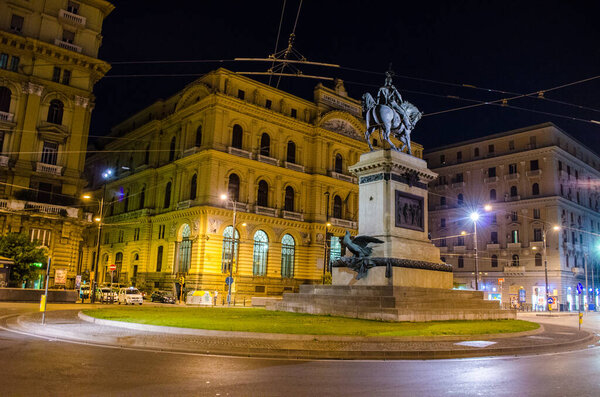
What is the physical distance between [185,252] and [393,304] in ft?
106

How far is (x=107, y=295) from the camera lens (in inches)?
1521

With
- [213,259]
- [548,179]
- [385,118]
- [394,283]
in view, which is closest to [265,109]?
[213,259]

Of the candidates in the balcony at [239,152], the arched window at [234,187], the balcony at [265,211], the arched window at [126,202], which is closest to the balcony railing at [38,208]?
the arched window at [234,187]

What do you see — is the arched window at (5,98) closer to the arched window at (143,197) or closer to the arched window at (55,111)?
the arched window at (55,111)

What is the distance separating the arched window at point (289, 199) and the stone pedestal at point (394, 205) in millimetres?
29456

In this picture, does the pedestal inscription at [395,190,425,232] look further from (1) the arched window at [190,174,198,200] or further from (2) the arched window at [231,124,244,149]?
(1) the arched window at [190,174,198,200]

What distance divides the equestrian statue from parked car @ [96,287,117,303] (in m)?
24.1

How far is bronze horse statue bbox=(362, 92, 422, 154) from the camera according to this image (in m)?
23.4

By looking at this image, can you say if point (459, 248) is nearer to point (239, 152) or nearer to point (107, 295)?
point (239, 152)

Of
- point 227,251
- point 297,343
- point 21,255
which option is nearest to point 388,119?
point 297,343

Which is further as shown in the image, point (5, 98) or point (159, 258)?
point (159, 258)

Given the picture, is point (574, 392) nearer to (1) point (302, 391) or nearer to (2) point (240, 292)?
(1) point (302, 391)

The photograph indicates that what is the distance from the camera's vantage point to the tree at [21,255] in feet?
113

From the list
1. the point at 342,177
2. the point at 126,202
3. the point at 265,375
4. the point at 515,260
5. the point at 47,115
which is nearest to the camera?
the point at 265,375
